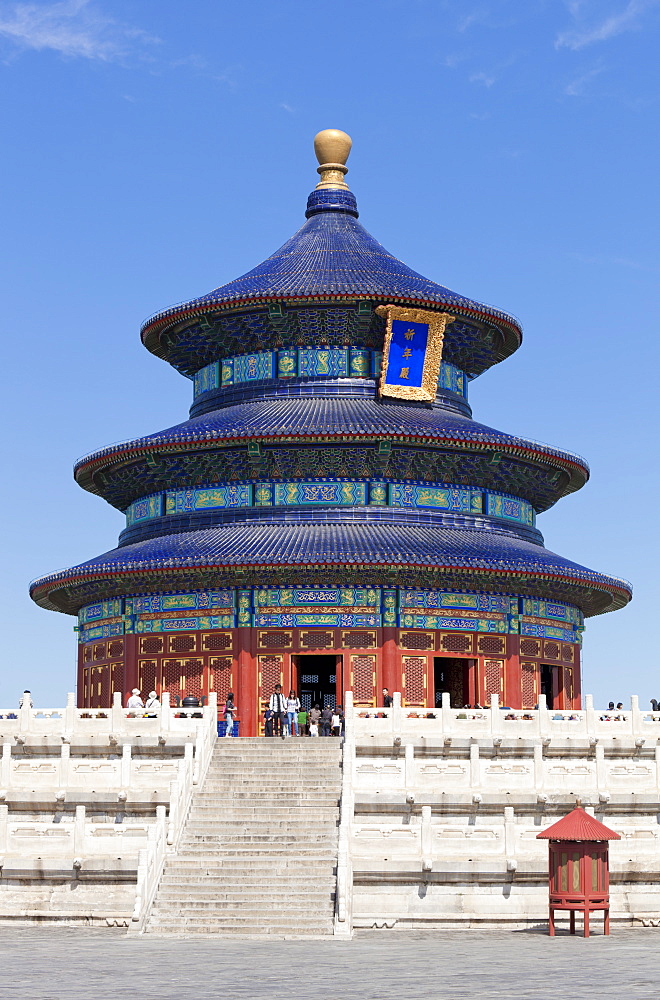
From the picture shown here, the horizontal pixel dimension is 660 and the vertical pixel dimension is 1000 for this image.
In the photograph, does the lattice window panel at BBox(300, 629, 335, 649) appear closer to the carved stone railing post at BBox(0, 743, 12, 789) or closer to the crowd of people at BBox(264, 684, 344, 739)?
the crowd of people at BBox(264, 684, 344, 739)

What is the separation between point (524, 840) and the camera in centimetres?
2917

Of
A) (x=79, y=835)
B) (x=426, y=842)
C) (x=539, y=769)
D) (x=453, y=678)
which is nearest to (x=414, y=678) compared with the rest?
(x=453, y=678)

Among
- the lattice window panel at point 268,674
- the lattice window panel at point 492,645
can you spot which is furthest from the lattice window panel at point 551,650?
the lattice window panel at point 268,674

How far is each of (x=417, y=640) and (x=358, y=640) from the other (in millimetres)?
1790

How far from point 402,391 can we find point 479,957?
2963 cm

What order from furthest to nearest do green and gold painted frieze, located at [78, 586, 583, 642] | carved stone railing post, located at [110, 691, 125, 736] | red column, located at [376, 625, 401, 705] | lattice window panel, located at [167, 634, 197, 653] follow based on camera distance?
lattice window panel, located at [167, 634, 197, 653] → green and gold painted frieze, located at [78, 586, 583, 642] → red column, located at [376, 625, 401, 705] → carved stone railing post, located at [110, 691, 125, 736]

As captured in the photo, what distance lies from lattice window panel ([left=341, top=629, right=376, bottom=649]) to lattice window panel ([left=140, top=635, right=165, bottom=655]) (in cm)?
570

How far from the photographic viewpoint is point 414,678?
46.1m

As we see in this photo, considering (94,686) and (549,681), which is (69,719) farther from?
(549,681)

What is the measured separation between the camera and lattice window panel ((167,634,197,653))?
155 feet

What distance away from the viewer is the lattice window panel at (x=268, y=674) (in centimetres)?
4559

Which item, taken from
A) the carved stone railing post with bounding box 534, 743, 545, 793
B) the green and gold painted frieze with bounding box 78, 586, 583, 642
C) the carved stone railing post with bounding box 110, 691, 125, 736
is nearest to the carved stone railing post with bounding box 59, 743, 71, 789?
the carved stone railing post with bounding box 110, 691, 125, 736

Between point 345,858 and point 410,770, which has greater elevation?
point 410,770

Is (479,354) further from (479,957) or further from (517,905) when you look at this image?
(479,957)
